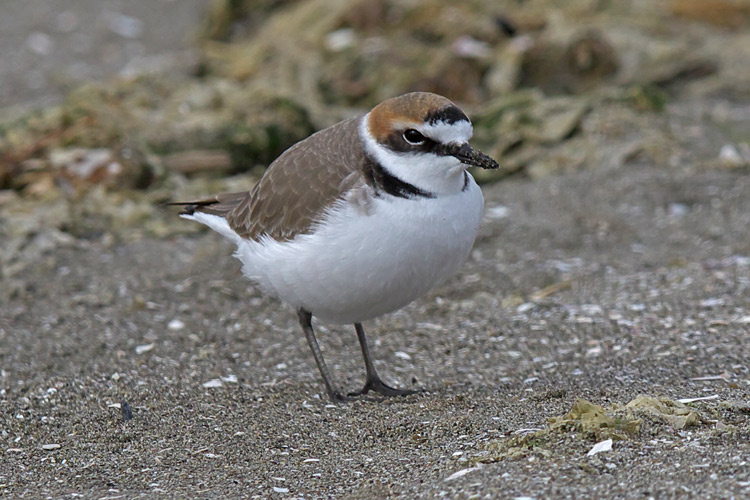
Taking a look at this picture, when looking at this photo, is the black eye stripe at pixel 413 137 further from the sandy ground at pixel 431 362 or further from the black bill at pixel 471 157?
the sandy ground at pixel 431 362

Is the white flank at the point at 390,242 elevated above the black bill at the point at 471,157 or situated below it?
below

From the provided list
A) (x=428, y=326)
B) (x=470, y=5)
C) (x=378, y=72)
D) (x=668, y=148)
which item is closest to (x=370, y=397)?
(x=428, y=326)

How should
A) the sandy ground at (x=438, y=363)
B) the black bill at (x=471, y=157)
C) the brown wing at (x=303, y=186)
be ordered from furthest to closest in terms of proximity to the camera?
the brown wing at (x=303, y=186), the black bill at (x=471, y=157), the sandy ground at (x=438, y=363)

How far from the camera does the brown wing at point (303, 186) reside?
425cm

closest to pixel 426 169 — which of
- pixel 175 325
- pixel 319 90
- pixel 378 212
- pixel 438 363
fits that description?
pixel 378 212

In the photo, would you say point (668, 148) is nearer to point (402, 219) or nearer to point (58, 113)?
point (402, 219)

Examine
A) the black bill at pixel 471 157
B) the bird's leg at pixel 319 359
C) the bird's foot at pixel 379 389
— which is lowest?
the bird's foot at pixel 379 389

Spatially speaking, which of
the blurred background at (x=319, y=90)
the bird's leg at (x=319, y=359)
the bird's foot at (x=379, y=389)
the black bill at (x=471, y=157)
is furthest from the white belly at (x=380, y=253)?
the blurred background at (x=319, y=90)

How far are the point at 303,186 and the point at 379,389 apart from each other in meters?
1.10

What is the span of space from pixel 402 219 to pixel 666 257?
10.0ft

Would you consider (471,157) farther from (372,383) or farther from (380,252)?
A: (372,383)

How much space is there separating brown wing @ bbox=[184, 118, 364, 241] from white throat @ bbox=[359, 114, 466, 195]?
15cm

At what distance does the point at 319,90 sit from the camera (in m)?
9.21

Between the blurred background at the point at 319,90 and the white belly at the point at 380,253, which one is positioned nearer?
the white belly at the point at 380,253
